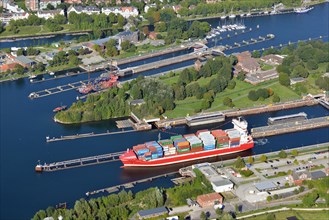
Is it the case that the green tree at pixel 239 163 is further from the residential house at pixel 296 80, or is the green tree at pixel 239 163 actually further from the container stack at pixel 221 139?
the residential house at pixel 296 80

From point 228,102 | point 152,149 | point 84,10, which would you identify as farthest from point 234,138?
point 84,10

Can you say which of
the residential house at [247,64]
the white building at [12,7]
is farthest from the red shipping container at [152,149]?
the white building at [12,7]

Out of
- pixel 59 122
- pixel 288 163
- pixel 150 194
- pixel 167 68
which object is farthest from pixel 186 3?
pixel 150 194

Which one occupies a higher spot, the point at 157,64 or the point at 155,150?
the point at 157,64

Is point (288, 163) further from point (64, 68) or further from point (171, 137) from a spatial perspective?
point (64, 68)

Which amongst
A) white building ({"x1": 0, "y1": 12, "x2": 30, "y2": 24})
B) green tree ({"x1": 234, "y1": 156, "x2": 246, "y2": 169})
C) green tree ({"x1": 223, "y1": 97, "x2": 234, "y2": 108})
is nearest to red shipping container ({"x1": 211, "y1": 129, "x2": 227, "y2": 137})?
green tree ({"x1": 234, "y1": 156, "x2": 246, "y2": 169})

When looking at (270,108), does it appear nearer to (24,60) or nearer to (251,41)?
(251,41)

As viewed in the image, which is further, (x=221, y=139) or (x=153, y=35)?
(x=153, y=35)
